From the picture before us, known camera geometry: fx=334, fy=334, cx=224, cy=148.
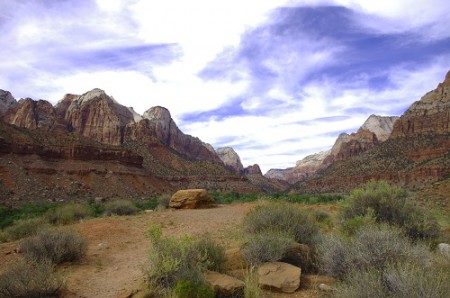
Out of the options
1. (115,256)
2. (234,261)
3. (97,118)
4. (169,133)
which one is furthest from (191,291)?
(169,133)

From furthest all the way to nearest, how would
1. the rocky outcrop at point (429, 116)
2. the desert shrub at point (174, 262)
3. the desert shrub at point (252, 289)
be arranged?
the rocky outcrop at point (429, 116) < the desert shrub at point (174, 262) < the desert shrub at point (252, 289)

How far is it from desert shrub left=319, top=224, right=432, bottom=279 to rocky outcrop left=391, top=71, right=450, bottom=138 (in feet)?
314

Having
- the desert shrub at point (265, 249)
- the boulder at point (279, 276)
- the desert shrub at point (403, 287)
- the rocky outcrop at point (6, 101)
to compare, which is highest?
the rocky outcrop at point (6, 101)

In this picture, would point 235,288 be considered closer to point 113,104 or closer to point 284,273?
point 284,273

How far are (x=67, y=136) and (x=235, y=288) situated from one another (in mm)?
61680

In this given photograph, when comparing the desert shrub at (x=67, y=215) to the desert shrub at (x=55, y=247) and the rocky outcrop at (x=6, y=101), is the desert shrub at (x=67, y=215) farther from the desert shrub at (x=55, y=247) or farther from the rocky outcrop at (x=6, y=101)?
the rocky outcrop at (x=6, y=101)

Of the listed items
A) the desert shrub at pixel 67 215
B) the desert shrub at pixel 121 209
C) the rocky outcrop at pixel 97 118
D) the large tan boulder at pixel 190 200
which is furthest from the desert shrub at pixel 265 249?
the rocky outcrop at pixel 97 118

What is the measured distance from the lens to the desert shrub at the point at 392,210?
9.88 metres

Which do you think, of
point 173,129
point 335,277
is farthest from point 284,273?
point 173,129

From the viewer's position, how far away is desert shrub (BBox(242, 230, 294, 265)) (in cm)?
713

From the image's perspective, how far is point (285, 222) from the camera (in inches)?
355

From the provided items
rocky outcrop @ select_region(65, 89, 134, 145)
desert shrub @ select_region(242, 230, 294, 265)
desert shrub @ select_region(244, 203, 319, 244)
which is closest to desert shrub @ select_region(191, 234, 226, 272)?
desert shrub @ select_region(242, 230, 294, 265)

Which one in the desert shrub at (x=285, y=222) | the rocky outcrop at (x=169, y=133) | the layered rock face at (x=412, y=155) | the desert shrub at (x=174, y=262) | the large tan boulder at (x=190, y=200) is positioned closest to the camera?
the desert shrub at (x=174, y=262)

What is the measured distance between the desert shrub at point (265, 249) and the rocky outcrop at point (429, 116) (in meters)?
95.9
